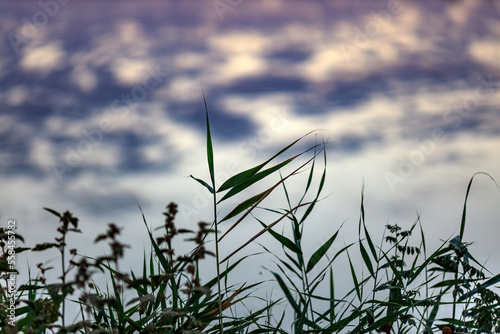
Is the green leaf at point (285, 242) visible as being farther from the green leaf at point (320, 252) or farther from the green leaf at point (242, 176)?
the green leaf at point (242, 176)

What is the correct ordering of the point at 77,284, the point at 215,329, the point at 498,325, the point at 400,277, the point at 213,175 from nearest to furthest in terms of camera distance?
1. the point at 77,284
2. the point at 498,325
3. the point at 213,175
4. the point at 215,329
5. the point at 400,277

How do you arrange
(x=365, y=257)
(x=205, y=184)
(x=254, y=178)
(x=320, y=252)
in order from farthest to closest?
(x=365, y=257)
(x=320, y=252)
(x=254, y=178)
(x=205, y=184)

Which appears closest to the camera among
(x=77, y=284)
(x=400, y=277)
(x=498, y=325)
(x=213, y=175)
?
(x=77, y=284)

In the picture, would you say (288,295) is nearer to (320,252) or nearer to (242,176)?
(320,252)

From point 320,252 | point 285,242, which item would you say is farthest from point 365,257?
point 285,242

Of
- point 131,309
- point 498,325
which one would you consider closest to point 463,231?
point 498,325

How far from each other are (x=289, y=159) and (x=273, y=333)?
2.84 ft

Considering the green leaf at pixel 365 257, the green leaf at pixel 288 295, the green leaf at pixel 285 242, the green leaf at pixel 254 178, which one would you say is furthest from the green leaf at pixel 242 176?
the green leaf at pixel 365 257

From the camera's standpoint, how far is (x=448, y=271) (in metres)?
2.66

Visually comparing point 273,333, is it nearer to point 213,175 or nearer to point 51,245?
point 213,175

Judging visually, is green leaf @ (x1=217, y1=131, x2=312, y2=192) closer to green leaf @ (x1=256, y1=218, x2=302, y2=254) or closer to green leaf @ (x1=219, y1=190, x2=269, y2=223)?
green leaf @ (x1=219, y1=190, x2=269, y2=223)

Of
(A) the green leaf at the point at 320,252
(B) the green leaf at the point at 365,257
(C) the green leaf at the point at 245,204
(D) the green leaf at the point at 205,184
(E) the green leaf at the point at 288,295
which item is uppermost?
(D) the green leaf at the point at 205,184

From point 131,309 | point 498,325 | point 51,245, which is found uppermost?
point 131,309

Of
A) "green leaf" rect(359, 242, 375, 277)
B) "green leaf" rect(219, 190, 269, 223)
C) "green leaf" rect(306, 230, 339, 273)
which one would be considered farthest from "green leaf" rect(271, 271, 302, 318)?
"green leaf" rect(359, 242, 375, 277)
